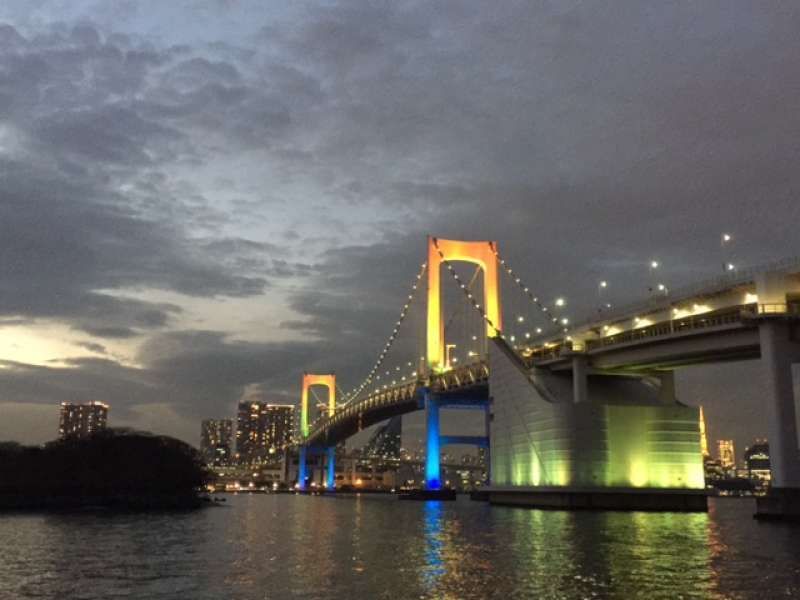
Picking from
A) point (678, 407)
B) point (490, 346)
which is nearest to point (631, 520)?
point (678, 407)

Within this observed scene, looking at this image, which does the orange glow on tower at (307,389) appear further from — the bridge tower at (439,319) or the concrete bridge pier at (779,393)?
the concrete bridge pier at (779,393)

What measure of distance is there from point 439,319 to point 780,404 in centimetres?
5095

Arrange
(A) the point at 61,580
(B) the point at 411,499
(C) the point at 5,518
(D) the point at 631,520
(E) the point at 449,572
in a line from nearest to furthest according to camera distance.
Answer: (A) the point at 61,580 < (E) the point at 449,572 < (D) the point at 631,520 < (C) the point at 5,518 < (B) the point at 411,499

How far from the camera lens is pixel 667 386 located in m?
60.8

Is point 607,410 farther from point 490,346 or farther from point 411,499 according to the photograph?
point 411,499

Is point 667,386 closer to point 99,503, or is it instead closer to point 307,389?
point 99,503

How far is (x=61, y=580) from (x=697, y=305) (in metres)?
37.4

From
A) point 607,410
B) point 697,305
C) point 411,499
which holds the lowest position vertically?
point 411,499

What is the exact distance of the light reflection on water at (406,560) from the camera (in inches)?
840

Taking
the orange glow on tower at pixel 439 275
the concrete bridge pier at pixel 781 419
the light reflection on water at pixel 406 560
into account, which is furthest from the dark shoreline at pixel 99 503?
the concrete bridge pier at pixel 781 419

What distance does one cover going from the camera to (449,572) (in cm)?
2478

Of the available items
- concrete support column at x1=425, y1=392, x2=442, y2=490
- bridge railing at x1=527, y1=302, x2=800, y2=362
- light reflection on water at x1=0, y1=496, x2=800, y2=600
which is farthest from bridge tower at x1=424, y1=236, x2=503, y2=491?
light reflection on water at x1=0, y1=496, x2=800, y2=600

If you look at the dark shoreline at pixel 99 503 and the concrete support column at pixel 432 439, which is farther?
the concrete support column at pixel 432 439

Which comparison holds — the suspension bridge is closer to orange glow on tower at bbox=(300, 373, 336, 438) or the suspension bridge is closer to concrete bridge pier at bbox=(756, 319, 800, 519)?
concrete bridge pier at bbox=(756, 319, 800, 519)
